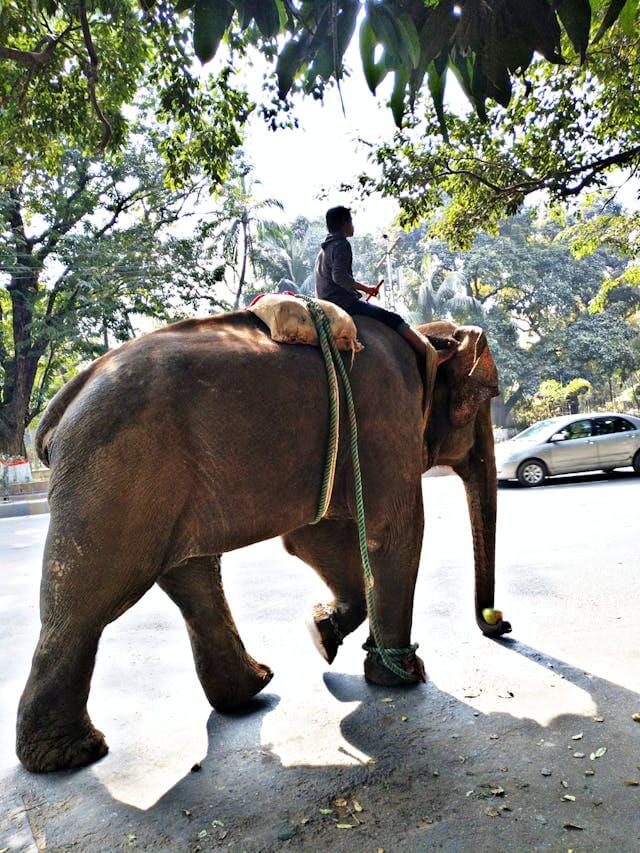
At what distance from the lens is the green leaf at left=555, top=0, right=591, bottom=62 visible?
1660 millimetres

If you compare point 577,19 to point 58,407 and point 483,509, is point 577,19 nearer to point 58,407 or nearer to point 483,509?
point 58,407

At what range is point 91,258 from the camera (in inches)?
709

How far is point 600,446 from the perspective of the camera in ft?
46.0

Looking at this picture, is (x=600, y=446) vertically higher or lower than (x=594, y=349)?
lower

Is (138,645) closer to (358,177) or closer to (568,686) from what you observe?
(568,686)

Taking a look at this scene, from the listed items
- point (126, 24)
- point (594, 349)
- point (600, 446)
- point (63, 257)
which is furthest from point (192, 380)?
point (594, 349)

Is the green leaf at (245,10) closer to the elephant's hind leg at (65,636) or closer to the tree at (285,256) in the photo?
the elephant's hind leg at (65,636)

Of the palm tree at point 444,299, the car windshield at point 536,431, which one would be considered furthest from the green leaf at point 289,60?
the palm tree at point 444,299

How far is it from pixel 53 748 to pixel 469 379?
8.45 ft


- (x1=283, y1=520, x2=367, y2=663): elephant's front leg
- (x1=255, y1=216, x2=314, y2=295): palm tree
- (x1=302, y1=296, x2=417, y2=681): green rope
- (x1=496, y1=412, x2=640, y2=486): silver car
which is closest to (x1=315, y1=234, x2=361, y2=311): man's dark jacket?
(x1=302, y1=296, x2=417, y2=681): green rope

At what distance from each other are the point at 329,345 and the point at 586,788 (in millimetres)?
1863

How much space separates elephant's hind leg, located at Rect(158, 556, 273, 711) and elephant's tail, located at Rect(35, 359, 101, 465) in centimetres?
78

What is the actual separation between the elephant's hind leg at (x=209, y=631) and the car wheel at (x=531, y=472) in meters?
11.1

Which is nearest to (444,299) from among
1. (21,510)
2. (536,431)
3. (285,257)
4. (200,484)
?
(285,257)
